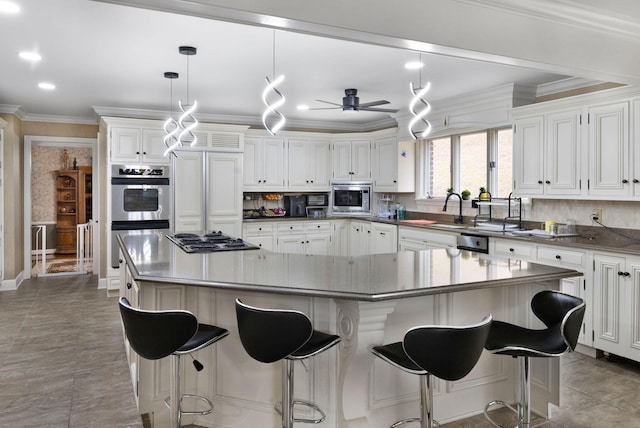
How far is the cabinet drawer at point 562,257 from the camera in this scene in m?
3.77

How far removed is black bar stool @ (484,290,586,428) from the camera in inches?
84.4

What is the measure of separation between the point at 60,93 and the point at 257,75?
2505mm

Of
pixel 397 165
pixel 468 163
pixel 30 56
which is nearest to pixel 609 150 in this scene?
pixel 468 163

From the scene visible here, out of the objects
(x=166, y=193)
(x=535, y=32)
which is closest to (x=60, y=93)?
(x=166, y=193)

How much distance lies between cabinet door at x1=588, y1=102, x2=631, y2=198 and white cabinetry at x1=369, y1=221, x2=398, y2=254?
2.62 meters

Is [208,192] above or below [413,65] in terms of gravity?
below

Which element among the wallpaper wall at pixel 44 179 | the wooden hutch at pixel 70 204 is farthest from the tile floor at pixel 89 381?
the wallpaper wall at pixel 44 179

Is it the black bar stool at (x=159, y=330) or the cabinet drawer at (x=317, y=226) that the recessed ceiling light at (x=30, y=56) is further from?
the cabinet drawer at (x=317, y=226)

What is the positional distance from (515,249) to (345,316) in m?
2.60

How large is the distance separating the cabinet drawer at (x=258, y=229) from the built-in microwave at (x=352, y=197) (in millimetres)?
1226

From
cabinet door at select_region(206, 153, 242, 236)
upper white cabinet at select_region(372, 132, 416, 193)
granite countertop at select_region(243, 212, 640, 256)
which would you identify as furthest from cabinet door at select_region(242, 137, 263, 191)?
granite countertop at select_region(243, 212, 640, 256)

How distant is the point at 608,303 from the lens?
3.59 metres

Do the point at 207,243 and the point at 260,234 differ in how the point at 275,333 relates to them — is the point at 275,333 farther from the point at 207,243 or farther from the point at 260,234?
the point at 260,234

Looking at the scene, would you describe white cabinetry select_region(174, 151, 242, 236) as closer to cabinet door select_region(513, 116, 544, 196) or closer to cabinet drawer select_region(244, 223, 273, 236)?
cabinet drawer select_region(244, 223, 273, 236)
